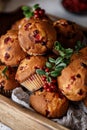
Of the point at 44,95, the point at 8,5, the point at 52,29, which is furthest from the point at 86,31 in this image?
the point at 8,5

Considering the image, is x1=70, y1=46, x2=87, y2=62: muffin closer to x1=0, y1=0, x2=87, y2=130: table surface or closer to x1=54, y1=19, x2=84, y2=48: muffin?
x1=54, y1=19, x2=84, y2=48: muffin

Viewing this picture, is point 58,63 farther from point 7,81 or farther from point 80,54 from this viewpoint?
point 7,81

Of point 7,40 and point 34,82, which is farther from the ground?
point 7,40

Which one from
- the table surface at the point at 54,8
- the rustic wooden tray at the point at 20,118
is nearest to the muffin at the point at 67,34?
the rustic wooden tray at the point at 20,118

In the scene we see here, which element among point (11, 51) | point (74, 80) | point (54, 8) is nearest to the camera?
point (74, 80)

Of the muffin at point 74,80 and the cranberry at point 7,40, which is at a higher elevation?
the cranberry at point 7,40

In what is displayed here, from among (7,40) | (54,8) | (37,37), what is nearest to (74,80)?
(37,37)

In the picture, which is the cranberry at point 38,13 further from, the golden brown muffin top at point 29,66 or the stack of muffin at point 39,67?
the golden brown muffin top at point 29,66
